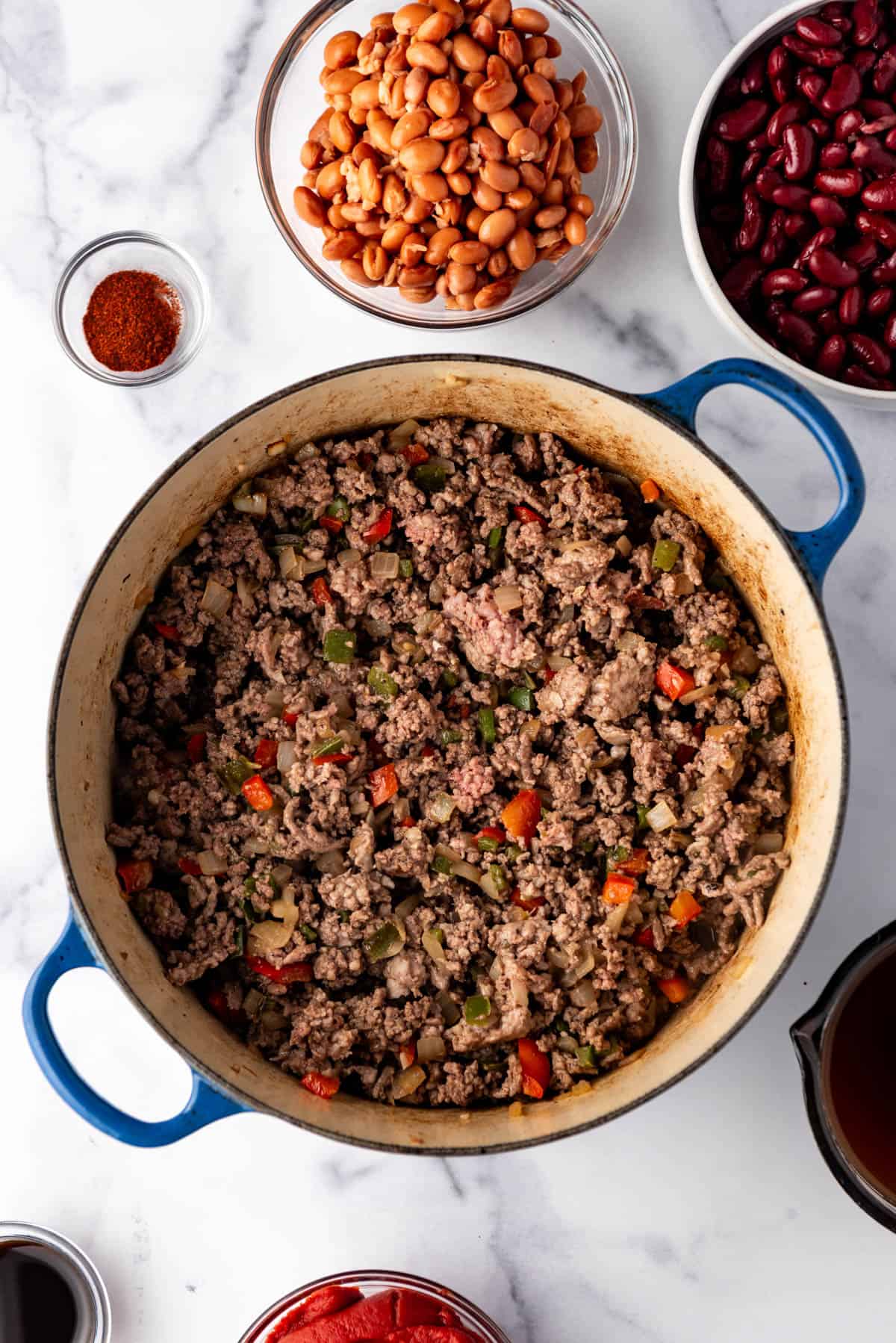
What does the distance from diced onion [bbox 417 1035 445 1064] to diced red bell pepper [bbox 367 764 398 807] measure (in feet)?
1.80

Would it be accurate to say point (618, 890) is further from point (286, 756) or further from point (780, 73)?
point (780, 73)

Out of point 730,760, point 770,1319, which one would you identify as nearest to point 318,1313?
point 770,1319

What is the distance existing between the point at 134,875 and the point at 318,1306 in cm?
116

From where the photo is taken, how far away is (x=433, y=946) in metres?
2.73

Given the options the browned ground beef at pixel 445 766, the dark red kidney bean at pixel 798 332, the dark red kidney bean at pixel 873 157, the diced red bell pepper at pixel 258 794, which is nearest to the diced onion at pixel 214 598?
the browned ground beef at pixel 445 766

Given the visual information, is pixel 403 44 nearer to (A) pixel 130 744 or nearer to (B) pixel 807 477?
(B) pixel 807 477

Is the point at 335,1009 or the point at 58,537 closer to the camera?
the point at 335,1009

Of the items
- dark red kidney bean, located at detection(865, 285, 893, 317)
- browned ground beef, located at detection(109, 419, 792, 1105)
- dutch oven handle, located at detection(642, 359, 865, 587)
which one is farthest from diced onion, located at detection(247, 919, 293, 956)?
dark red kidney bean, located at detection(865, 285, 893, 317)

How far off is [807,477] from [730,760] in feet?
2.89

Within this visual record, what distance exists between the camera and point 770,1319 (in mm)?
3016

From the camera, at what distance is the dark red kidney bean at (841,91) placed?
284 cm

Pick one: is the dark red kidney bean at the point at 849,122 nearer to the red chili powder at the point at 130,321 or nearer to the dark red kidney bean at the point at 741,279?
the dark red kidney bean at the point at 741,279

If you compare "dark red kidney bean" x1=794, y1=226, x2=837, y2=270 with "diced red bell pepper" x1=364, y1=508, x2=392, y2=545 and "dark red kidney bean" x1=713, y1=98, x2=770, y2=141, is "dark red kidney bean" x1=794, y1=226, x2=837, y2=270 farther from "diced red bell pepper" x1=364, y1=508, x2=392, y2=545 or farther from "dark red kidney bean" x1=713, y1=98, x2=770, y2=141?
"diced red bell pepper" x1=364, y1=508, x2=392, y2=545

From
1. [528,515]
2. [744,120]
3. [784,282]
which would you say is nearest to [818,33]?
[744,120]
